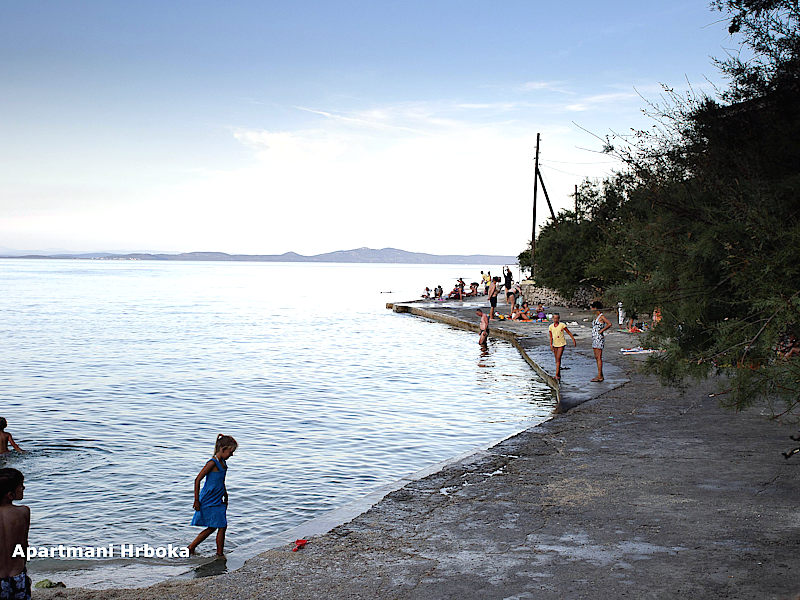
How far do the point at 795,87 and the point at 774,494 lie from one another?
4.31m

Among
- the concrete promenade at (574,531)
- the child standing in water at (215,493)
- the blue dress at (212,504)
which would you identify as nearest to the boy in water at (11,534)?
the concrete promenade at (574,531)

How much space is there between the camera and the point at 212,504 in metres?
8.28

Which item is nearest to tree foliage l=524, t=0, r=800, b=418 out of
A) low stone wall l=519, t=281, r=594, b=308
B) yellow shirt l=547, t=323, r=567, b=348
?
yellow shirt l=547, t=323, r=567, b=348

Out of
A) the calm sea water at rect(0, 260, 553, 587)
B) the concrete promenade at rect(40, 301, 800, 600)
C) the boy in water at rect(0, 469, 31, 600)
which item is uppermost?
the boy in water at rect(0, 469, 31, 600)

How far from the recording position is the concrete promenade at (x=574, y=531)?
20.4 feet

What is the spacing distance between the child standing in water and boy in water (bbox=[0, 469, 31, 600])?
2.84 meters

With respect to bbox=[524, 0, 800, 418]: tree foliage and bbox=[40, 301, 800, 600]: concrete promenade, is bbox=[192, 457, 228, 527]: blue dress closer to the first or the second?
bbox=[40, 301, 800, 600]: concrete promenade

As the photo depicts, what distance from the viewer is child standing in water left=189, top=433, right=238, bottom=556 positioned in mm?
7938

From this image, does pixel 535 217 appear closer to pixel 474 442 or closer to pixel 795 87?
pixel 474 442

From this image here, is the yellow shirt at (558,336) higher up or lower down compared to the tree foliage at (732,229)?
lower down

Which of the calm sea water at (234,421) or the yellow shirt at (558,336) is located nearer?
the calm sea water at (234,421)

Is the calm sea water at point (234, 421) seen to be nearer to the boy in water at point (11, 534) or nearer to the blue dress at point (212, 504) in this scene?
the blue dress at point (212, 504)

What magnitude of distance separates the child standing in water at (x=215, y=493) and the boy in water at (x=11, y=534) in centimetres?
284

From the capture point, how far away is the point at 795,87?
8.12 meters
